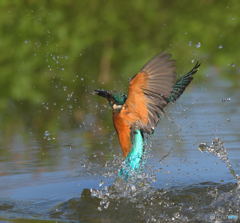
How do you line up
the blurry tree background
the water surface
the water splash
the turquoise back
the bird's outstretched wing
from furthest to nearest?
the blurry tree background
the water splash
the turquoise back
the water surface
the bird's outstretched wing

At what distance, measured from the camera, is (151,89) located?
16.0ft

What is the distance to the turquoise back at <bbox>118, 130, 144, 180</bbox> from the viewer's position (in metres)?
5.18

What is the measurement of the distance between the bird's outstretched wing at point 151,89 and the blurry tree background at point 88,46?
2264mm

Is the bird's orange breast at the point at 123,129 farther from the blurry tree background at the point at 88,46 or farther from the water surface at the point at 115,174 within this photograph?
the blurry tree background at the point at 88,46

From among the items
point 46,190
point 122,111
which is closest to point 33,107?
point 46,190

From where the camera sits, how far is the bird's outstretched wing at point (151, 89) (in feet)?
15.9

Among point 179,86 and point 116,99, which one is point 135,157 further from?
point 179,86

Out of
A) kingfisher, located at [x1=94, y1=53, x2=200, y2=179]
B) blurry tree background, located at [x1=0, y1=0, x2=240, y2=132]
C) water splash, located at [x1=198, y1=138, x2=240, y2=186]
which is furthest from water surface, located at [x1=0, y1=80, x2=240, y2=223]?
blurry tree background, located at [x1=0, y1=0, x2=240, y2=132]

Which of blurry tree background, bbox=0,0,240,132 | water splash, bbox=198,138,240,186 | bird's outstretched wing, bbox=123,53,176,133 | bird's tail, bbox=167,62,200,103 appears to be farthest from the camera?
blurry tree background, bbox=0,0,240,132

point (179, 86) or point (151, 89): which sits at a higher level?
point (179, 86)

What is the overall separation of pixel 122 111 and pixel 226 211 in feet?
2.51

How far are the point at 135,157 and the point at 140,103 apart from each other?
411mm

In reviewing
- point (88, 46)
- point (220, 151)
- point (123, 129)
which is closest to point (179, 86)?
point (220, 151)

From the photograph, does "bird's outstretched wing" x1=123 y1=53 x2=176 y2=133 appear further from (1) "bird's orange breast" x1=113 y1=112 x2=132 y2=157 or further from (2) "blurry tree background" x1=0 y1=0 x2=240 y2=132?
(2) "blurry tree background" x1=0 y1=0 x2=240 y2=132
